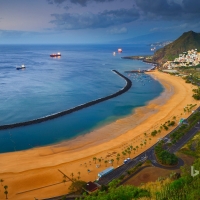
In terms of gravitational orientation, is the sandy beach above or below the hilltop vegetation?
below

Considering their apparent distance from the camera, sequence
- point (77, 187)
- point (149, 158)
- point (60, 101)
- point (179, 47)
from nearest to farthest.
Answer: point (77, 187) < point (149, 158) < point (60, 101) < point (179, 47)

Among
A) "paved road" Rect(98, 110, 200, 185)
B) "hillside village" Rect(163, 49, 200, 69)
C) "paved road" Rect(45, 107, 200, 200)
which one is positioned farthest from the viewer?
"hillside village" Rect(163, 49, 200, 69)

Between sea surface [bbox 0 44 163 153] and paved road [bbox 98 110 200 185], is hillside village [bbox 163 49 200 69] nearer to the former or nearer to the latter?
sea surface [bbox 0 44 163 153]

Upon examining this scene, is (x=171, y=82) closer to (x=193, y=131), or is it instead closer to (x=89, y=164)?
(x=193, y=131)

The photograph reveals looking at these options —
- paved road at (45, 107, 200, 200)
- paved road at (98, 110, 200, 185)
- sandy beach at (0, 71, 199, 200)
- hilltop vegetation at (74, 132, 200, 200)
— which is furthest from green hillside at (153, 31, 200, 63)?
hilltop vegetation at (74, 132, 200, 200)

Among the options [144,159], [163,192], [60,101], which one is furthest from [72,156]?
[60,101]

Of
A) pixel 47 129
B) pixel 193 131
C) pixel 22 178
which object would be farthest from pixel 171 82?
pixel 22 178

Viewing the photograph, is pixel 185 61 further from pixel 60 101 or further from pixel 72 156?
pixel 72 156
